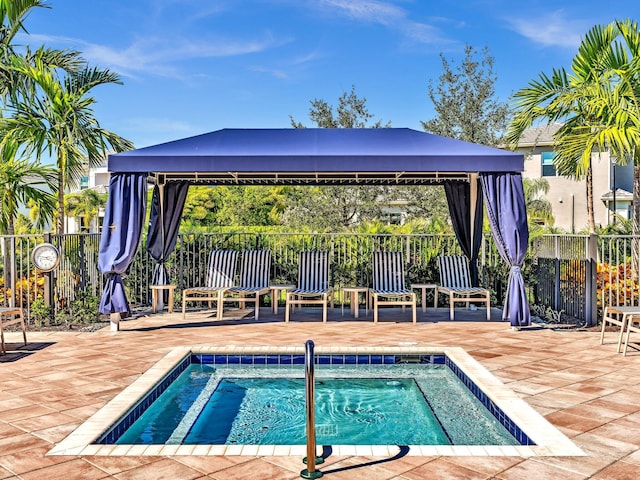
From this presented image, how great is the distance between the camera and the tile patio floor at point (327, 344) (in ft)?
11.3

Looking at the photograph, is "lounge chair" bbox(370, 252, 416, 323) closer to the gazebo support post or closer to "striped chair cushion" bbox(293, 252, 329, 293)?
"striped chair cushion" bbox(293, 252, 329, 293)

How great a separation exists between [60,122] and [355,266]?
572 cm

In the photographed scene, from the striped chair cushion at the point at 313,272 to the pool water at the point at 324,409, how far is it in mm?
3471

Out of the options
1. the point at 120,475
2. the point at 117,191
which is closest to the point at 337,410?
the point at 120,475

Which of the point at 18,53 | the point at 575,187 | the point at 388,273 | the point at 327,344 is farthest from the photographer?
the point at 575,187

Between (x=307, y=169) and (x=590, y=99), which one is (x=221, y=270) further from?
(x=590, y=99)

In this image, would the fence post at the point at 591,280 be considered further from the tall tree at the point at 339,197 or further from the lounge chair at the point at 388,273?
the tall tree at the point at 339,197

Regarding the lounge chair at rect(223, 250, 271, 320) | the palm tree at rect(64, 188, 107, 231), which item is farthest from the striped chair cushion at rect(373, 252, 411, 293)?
the palm tree at rect(64, 188, 107, 231)

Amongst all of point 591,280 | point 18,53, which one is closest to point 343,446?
point 591,280

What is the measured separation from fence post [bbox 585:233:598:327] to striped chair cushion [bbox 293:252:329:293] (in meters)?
3.92

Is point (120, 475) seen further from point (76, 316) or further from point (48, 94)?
point (48, 94)

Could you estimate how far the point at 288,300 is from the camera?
909cm

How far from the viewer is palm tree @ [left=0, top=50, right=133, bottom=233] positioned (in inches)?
389

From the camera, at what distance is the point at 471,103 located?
60.3 ft
